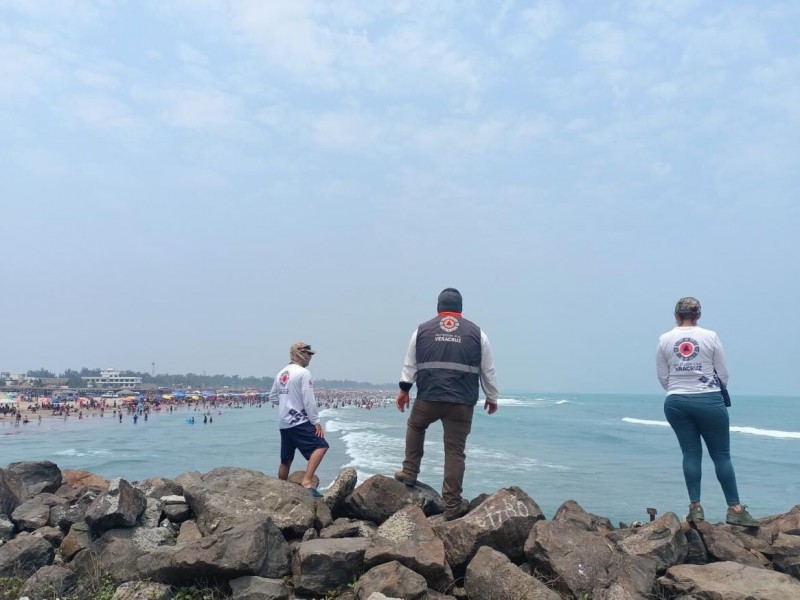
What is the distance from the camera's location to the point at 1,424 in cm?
5884

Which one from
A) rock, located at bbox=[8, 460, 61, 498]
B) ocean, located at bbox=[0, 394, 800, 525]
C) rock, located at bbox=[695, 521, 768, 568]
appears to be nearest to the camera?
rock, located at bbox=[695, 521, 768, 568]

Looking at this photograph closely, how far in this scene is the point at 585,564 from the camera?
495 cm

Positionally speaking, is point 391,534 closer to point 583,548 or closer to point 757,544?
point 583,548

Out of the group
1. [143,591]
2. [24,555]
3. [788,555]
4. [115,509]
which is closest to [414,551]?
[143,591]

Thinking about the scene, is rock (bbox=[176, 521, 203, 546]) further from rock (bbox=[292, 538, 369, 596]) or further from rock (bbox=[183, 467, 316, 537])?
rock (bbox=[292, 538, 369, 596])

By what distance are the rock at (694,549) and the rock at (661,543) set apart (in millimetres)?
93

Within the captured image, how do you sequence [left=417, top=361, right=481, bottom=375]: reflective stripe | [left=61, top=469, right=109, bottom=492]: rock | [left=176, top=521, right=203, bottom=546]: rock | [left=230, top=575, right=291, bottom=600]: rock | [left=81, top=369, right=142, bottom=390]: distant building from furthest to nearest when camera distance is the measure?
1. [left=81, top=369, right=142, bottom=390]: distant building
2. [left=61, top=469, right=109, bottom=492]: rock
3. [left=417, top=361, right=481, bottom=375]: reflective stripe
4. [left=176, top=521, right=203, bottom=546]: rock
5. [left=230, top=575, right=291, bottom=600]: rock

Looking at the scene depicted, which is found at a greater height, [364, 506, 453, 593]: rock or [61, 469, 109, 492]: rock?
[364, 506, 453, 593]: rock

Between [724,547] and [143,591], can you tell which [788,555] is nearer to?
[724,547]

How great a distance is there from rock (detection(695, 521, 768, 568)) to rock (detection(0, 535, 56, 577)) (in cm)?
588

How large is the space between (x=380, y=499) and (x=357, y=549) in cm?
111

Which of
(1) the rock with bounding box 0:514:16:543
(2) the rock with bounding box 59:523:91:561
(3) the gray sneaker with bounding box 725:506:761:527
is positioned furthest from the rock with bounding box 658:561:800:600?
(1) the rock with bounding box 0:514:16:543

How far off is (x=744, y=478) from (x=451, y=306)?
29.2 metres

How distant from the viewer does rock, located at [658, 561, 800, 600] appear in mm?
4641
